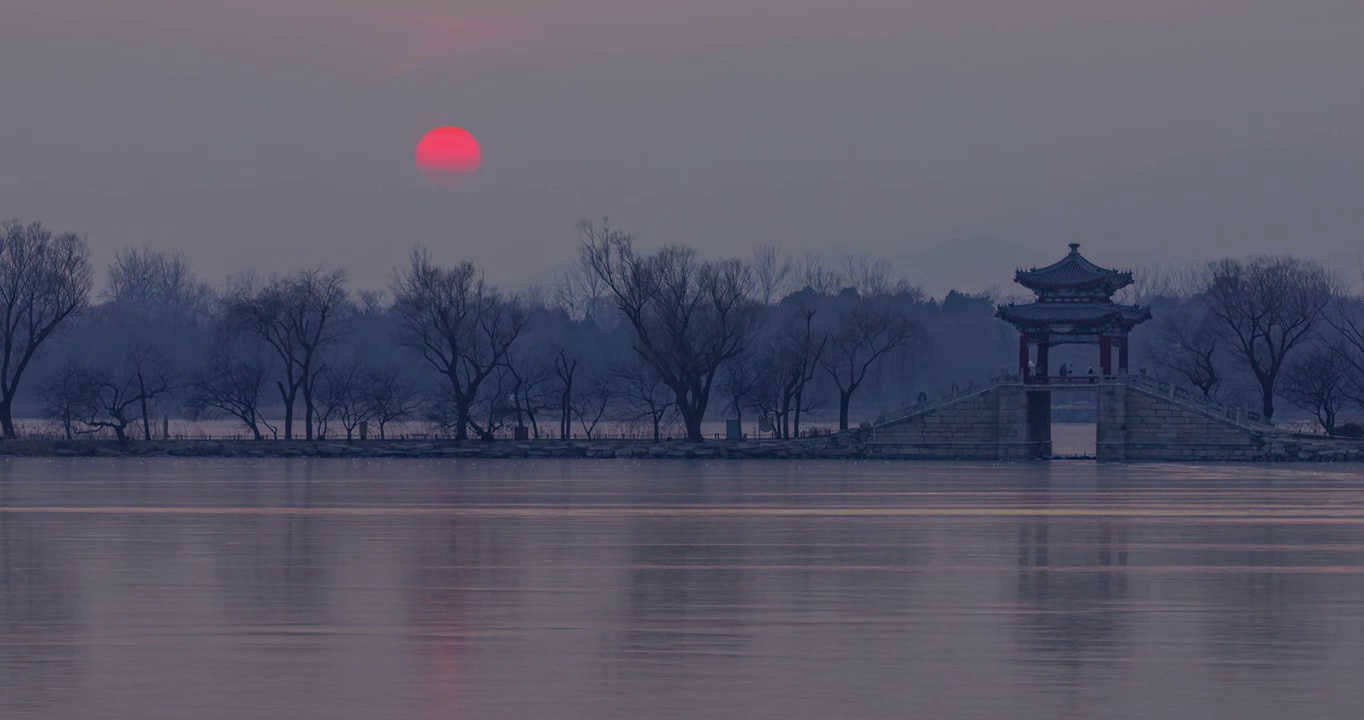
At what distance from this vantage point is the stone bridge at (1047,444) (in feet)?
240

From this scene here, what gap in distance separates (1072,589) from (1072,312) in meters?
58.7

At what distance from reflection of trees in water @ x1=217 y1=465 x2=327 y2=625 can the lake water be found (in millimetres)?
92

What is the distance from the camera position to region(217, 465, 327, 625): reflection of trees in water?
20141 millimetres

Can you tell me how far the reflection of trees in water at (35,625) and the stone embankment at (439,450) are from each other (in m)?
47.2

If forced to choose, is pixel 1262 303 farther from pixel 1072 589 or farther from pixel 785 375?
pixel 1072 589

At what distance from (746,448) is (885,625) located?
5820cm

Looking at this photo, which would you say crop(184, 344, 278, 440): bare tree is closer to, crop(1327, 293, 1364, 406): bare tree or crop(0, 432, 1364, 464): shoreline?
crop(0, 432, 1364, 464): shoreline

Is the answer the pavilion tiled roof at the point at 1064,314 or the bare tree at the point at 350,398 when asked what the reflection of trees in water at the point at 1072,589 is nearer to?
the pavilion tiled roof at the point at 1064,314

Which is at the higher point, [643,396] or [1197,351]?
[1197,351]

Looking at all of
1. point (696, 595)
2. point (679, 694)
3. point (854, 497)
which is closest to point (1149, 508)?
point (854, 497)

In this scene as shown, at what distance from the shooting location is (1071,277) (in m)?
80.1

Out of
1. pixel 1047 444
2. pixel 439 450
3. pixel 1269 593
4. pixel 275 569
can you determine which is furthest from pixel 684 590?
pixel 1047 444

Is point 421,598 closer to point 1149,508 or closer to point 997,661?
point 997,661

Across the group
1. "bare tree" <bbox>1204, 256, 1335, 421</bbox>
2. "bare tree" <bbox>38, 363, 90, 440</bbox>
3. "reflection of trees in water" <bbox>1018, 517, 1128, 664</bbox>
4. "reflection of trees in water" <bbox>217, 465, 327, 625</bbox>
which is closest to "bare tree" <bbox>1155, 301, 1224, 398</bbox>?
"bare tree" <bbox>1204, 256, 1335, 421</bbox>
